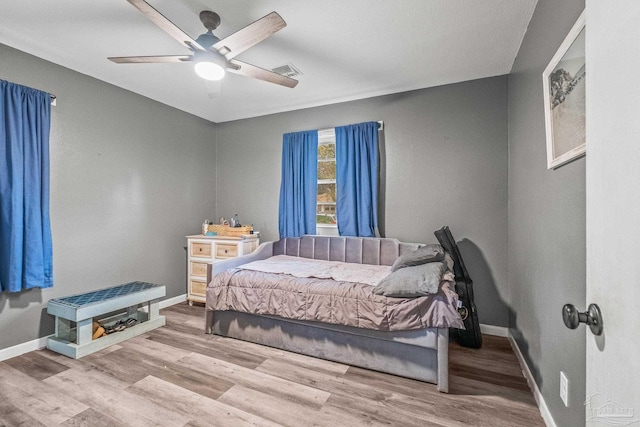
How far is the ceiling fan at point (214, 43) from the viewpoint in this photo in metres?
1.68

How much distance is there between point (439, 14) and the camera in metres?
2.00

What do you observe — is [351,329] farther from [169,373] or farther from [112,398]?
[112,398]

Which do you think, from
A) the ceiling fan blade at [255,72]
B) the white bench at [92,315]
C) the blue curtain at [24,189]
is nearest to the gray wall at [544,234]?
the ceiling fan blade at [255,72]

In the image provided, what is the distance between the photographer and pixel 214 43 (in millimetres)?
1926

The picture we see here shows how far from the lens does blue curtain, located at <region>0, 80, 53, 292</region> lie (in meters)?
2.28

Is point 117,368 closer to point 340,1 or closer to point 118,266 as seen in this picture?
point 118,266

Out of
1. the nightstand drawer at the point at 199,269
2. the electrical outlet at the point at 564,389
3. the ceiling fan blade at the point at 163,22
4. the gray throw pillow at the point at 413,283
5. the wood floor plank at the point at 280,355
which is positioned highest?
the ceiling fan blade at the point at 163,22

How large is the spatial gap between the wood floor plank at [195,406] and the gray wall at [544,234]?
1.60m

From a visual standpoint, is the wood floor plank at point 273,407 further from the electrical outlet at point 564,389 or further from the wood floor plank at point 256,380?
the electrical outlet at point 564,389

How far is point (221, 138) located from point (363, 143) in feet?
7.79

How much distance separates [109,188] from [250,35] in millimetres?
2444

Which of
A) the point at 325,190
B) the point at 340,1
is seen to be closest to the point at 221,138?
the point at 325,190

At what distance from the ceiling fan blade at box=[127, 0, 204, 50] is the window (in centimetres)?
203

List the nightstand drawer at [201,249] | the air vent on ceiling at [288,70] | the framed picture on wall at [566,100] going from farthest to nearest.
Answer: the nightstand drawer at [201,249]
the air vent on ceiling at [288,70]
the framed picture on wall at [566,100]
